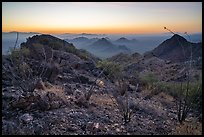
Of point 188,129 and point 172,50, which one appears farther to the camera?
point 172,50

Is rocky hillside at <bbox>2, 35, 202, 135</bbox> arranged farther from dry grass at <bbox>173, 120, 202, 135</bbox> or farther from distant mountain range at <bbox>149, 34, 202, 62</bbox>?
distant mountain range at <bbox>149, 34, 202, 62</bbox>

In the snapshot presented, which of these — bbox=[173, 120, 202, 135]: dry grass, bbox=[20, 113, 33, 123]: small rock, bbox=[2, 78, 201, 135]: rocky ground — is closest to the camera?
bbox=[2, 78, 201, 135]: rocky ground

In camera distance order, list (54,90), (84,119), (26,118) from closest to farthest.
Answer: (26,118) → (84,119) → (54,90)

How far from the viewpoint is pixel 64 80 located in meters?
11.9

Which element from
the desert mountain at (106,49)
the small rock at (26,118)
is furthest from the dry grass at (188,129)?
the desert mountain at (106,49)

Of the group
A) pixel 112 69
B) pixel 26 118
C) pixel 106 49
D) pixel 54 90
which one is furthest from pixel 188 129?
pixel 106 49

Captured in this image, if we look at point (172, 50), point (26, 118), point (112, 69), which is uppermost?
point (26, 118)

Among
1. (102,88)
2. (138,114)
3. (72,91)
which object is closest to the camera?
(138,114)

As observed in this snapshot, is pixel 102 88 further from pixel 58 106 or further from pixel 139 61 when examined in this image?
pixel 139 61

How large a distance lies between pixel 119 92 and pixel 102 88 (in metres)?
0.90

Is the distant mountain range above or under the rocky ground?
under

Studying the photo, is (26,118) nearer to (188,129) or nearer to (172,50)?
(188,129)

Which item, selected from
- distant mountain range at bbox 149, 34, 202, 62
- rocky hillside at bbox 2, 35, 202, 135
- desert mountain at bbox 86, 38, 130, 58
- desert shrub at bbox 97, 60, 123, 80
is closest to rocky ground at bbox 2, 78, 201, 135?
rocky hillside at bbox 2, 35, 202, 135

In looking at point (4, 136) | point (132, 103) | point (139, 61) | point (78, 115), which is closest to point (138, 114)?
point (132, 103)
